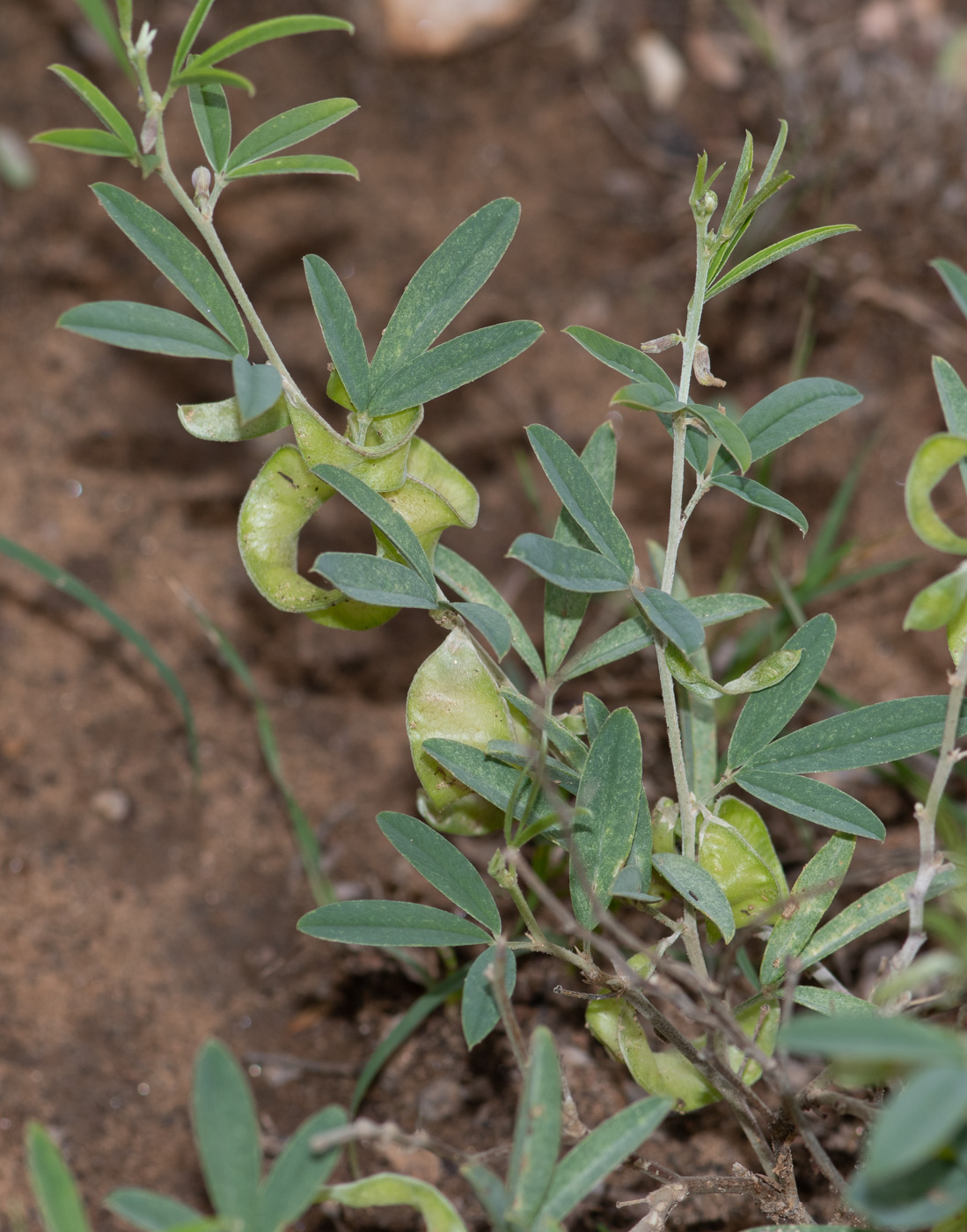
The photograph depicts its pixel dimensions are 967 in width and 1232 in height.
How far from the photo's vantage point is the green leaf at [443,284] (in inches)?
36.6

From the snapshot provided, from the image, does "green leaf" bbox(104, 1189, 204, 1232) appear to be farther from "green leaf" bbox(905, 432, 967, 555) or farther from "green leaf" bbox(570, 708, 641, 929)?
"green leaf" bbox(905, 432, 967, 555)

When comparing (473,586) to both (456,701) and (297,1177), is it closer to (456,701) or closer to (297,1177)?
(456,701)

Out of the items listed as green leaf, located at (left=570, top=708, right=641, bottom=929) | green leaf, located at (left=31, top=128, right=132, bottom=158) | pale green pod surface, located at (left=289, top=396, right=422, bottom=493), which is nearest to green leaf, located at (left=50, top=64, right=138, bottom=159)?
green leaf, located at (left=31, top=128, right=132, bottom=158)

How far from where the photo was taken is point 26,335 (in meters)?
2.02

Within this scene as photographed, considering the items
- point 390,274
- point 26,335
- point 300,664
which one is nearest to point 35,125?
point 26,335

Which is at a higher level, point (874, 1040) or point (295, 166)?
point (295, 166)

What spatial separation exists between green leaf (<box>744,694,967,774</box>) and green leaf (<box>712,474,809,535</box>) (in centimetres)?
16

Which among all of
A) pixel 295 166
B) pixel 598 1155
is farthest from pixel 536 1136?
pixel 295 166

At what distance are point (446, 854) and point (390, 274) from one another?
1.55m

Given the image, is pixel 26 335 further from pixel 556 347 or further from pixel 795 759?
pixel 795 759

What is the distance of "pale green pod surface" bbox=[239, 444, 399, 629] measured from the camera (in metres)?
0.90

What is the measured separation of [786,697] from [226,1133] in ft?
1.79

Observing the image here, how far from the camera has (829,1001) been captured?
874mm

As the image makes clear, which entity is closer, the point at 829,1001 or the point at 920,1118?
the point at 920,1118
